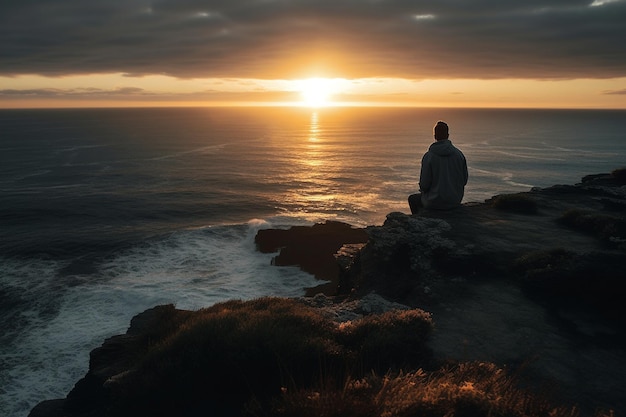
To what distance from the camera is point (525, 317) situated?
878 cm

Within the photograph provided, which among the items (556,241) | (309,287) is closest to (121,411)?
(556,241)

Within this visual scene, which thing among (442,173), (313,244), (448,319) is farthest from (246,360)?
(313,244)

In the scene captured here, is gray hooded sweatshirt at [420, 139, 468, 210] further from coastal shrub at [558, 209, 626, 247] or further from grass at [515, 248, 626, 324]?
grass at [515, 248, 626, 324]

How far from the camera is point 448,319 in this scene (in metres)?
8.73

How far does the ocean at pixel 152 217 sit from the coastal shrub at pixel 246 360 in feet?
52.4

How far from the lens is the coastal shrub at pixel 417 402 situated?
4582 millimetres

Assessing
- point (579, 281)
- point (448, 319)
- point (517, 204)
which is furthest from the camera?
point (517, 204)

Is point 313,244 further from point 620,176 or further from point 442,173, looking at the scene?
point 442,173

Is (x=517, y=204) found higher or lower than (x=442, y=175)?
lower

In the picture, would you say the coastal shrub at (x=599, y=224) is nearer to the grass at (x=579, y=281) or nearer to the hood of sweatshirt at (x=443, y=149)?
the grass at (x=579, y=281)

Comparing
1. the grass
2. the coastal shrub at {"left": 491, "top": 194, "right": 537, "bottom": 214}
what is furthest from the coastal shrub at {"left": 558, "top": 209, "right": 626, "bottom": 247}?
the grass

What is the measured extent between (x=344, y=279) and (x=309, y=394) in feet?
28.8

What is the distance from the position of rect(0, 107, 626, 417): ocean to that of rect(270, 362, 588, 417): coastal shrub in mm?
19174

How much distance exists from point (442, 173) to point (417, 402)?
10083mm
